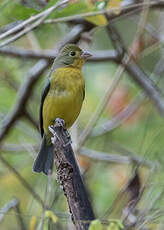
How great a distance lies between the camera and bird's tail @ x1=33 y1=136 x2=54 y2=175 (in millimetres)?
5320

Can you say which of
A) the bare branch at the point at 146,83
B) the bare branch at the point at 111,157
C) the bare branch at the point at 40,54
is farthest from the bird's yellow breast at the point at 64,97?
the bare branch at the point at 146,83

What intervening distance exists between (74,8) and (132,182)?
1.60 m

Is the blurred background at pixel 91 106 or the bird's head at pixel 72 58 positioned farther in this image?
the blurred background at pixel 91 106

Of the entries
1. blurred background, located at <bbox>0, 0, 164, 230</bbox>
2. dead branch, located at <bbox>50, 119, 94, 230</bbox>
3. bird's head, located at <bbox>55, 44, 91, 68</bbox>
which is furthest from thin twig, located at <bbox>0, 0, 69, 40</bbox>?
dead branch, located at <bbox>50, 119, 94, 230</bbox>

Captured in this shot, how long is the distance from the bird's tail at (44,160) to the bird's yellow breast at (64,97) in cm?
38

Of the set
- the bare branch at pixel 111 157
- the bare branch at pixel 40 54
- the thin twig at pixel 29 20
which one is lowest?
the bare branch at pixel 111 157

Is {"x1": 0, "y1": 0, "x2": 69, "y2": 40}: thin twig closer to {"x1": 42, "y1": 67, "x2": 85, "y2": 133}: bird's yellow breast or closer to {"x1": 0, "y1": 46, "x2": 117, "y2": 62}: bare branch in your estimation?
{"x1": 42, "y1": 67, "x2": 85, "y2": 133}: bird's yellow breast

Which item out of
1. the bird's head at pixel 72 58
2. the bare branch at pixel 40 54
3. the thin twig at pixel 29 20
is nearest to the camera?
the thin twig at pixel 29 20

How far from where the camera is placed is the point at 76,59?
18.1 feet

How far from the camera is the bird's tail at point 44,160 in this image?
209 inches

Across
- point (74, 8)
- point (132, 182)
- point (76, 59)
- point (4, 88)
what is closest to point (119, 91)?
point (4, 88)

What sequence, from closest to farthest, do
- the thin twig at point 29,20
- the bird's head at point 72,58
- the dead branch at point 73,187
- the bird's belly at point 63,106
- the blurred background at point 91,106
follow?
the dead branch at point 73,187
the thin twig at point 29,20
the bird's belly at point 63,106
the bird's head at point 72,58
the blurred background at point 91,106

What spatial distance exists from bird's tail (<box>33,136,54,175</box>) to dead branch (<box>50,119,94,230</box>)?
189 centimetres

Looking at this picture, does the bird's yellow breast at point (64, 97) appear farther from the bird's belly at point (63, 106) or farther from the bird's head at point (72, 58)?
the bird's head at point (72, 58)
